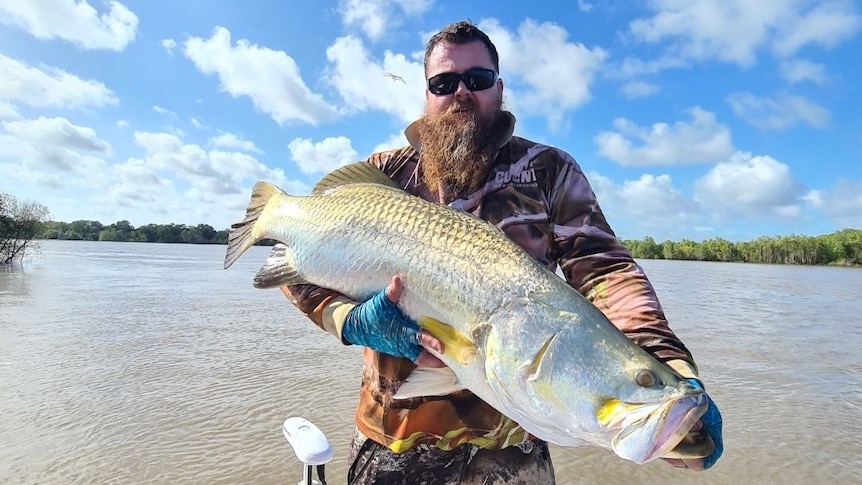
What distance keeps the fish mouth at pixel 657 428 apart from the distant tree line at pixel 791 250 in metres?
97.2

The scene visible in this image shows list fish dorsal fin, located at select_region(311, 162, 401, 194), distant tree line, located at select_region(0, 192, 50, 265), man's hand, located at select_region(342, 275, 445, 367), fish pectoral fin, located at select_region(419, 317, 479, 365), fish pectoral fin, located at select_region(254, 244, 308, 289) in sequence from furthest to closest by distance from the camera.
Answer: distant tree line, located at select_region(0, 192, 50, 265) → fish dorsal fin, located at select_region(311, 162, 401, 194) → fish pectoral fin, located at select_region(254, 244, 308, 289) → man's hand, located at select_region(342, 275, 445, 367) → fish pectoral fin, located at select_region(419, 317, 479, 365)

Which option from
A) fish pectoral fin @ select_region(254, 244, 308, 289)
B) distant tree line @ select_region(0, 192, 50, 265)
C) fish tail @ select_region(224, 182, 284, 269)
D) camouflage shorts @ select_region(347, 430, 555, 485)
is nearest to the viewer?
camouflage shorts @ select_region(347, 430, 555, 485)

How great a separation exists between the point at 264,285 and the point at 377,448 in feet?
3.49

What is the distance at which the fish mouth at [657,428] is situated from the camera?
5.23 ft

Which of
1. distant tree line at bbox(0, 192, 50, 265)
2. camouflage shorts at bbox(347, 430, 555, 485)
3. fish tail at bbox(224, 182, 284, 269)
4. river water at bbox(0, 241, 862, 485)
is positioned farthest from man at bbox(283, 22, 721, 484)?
distant tree line at bbox(0, 192, 50, 265)

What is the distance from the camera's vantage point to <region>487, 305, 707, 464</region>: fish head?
5.32ft

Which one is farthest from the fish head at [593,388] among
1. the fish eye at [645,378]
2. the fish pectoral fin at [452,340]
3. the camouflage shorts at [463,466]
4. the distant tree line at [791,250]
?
the distant tree line at [791,250]

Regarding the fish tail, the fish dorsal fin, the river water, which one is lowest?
the river water

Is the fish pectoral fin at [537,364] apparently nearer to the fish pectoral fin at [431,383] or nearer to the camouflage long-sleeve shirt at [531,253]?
the fish pectoral fin at [431,383]

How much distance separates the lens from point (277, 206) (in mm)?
3262

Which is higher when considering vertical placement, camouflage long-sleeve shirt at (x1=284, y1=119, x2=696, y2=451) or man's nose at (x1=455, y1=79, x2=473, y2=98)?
man's nose at (x1=455, y1=79, x2=473, y2=98)

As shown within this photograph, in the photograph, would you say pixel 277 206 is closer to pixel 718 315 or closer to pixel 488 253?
pixel 488 253

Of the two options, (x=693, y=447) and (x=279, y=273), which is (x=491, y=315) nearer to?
(x=693, y=447)

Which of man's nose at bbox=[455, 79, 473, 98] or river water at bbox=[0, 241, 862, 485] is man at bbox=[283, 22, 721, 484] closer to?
man's nose at bbox=[455, 79, 473, 98]
